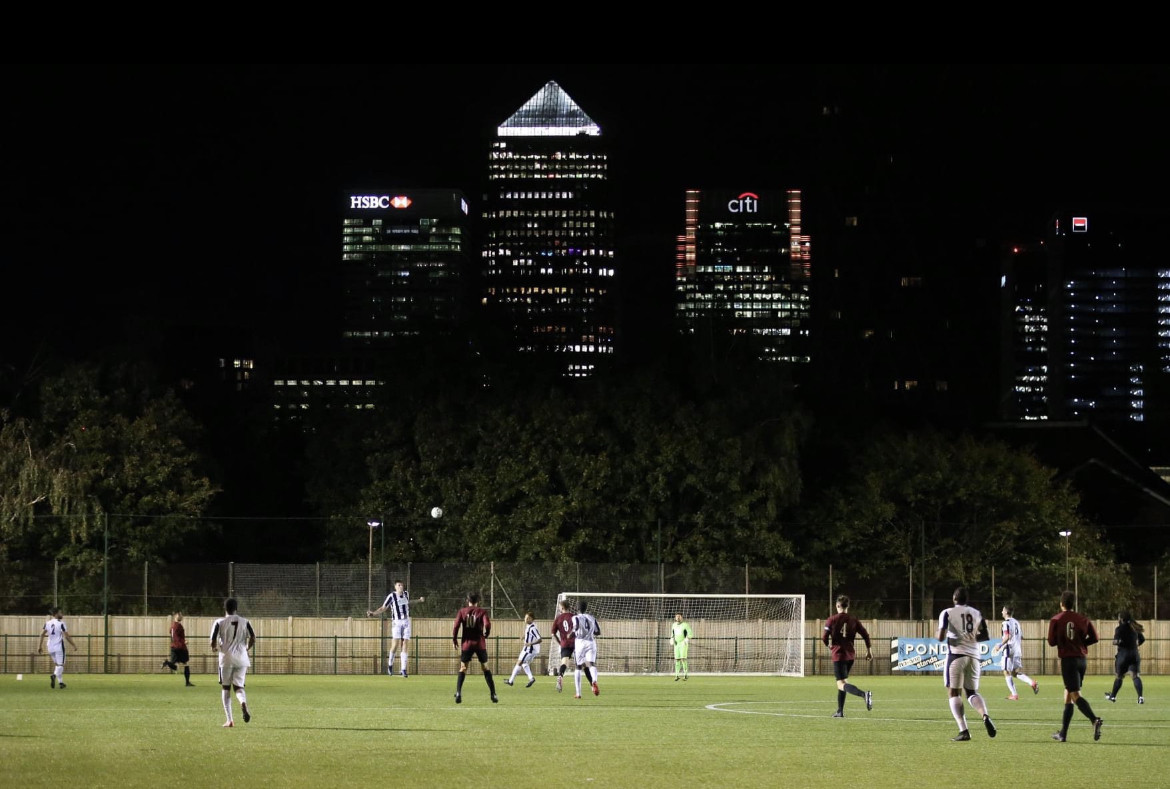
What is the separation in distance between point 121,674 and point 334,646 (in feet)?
18.3

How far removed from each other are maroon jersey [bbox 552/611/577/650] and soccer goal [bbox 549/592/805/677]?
1314cm

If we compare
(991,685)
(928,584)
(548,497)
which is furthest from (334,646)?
(928,584)

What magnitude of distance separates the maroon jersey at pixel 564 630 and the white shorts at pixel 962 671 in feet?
36.6

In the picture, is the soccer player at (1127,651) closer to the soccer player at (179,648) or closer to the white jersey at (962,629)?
the white jersey at (962,629)

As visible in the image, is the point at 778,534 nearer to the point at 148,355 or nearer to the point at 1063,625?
the point at 148,355

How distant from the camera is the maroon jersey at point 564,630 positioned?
29281mm

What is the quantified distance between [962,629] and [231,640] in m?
9.38

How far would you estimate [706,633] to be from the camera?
44375 millimetres

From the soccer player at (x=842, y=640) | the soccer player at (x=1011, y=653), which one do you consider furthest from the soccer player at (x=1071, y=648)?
the soccer player at (x=1011, y=653)

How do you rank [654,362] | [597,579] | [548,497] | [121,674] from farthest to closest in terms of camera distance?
1. [654,362]
2. [548,497]
3. [597,579]
4. [121,674]

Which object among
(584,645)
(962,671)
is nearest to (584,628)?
(584,645)

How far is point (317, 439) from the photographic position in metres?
60.9

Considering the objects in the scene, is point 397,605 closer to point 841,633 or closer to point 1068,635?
point 841,633

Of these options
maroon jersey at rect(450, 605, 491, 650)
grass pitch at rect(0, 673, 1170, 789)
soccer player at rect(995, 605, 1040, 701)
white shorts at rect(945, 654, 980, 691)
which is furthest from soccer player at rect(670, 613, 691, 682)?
white shorts at rect(945, 654, 980, 691)
